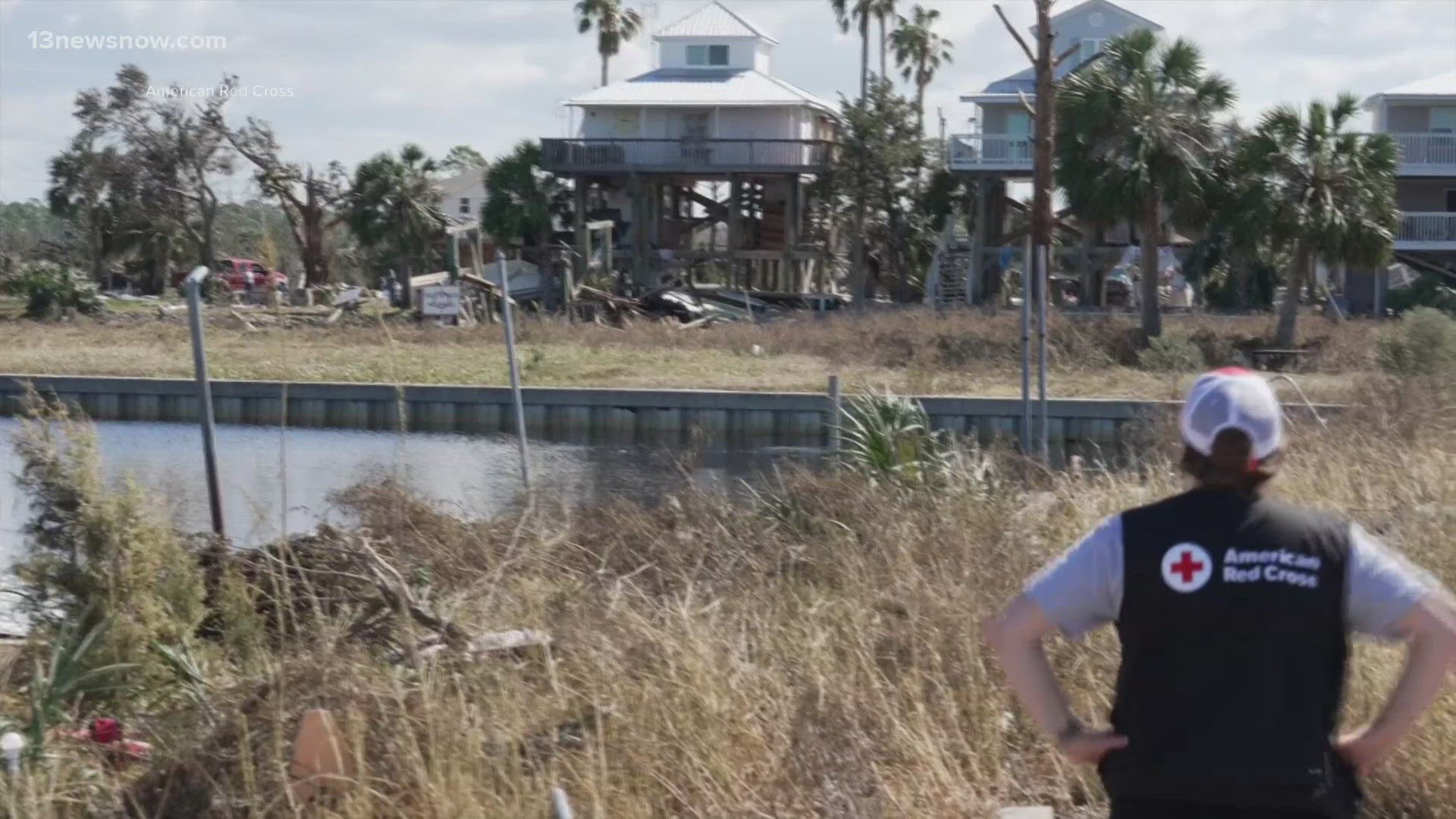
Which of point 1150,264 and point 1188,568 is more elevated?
point 1150,264

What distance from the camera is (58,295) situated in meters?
47.3

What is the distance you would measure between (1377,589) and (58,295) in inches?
1899

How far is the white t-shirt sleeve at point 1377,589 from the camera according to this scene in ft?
10.2

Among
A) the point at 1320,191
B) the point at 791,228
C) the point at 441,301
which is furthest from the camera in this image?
the point at 791,228

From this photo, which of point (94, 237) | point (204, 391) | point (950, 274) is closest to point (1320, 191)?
point (950, 274)

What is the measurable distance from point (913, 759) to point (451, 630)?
76.1 inches

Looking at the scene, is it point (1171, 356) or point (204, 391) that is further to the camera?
point (1171, 356)

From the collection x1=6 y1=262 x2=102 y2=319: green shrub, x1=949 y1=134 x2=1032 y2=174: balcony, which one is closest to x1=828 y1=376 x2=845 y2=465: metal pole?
x1=949 y1=134 x2=1032 y2=174: balcony

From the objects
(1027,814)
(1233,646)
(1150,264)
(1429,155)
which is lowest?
(1027,814)

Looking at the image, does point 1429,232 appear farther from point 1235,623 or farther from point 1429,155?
point 1235,623

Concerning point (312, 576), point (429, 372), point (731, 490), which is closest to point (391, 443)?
point (429, 372)

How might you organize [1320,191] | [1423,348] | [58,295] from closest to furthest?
[1423,348], [1320,191], [58,295]

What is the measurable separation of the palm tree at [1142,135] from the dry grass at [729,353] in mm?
2359

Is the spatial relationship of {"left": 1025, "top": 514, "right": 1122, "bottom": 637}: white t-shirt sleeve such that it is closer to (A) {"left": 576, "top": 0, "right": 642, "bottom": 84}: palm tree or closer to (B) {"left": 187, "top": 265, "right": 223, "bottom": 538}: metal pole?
(B) {"left": 187, "top": 265, "right": 223, "bottom": 538}: metal pole
